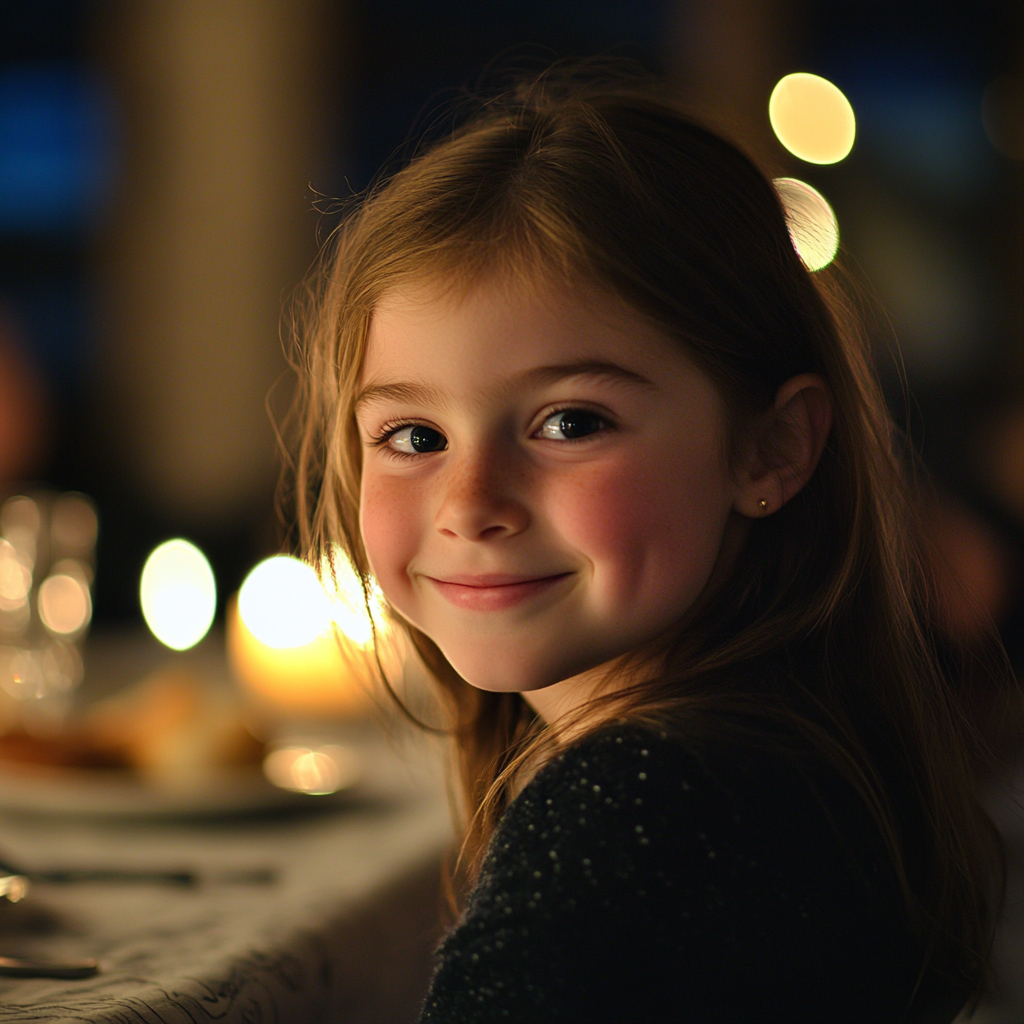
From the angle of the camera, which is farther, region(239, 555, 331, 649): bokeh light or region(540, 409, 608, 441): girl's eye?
region(239, 555, 331, 649): bokeh light

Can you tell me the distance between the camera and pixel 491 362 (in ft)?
1.91

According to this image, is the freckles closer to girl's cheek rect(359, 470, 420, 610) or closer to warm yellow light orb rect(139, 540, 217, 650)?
girl's cheek rect(359, 470, 420, 610)

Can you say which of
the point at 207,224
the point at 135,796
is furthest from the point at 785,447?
the point at 207,224

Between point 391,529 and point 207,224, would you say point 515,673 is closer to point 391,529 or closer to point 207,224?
point 391,529

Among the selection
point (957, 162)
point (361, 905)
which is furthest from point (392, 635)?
point (957, 162)

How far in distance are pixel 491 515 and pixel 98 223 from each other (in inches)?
154

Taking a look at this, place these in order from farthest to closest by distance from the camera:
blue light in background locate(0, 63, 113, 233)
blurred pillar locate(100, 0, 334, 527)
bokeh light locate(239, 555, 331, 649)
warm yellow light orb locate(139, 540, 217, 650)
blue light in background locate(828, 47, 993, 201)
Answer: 1. blue light in background locate(0, 63, 113, 233)
2. blurred pillar locate(100, 0, 334, 527)
3. blue light in background locate(828, 47, 993, 201)
4. warm yellow light orb locate(139, 540, 217, 650)
5. bokeh light locate(239, 555, 331, 649)

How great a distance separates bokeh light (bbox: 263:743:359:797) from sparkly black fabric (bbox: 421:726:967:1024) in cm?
57

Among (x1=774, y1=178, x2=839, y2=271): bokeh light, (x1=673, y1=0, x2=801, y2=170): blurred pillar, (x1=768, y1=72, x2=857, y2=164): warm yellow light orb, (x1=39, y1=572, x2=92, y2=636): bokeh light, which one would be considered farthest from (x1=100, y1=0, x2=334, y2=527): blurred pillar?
(x1=774, y1=178, x2=839, y2=271): bokeh light

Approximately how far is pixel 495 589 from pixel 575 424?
100 mm

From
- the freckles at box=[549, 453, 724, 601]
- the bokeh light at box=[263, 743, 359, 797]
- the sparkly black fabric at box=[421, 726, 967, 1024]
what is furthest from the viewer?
the bokeh light at box=[263, 743, 359, 797]

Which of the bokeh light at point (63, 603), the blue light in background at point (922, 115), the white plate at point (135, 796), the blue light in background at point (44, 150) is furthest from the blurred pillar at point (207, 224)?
the white plate at point (135, 796)

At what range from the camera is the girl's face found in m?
0.58

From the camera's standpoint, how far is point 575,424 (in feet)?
1.91
